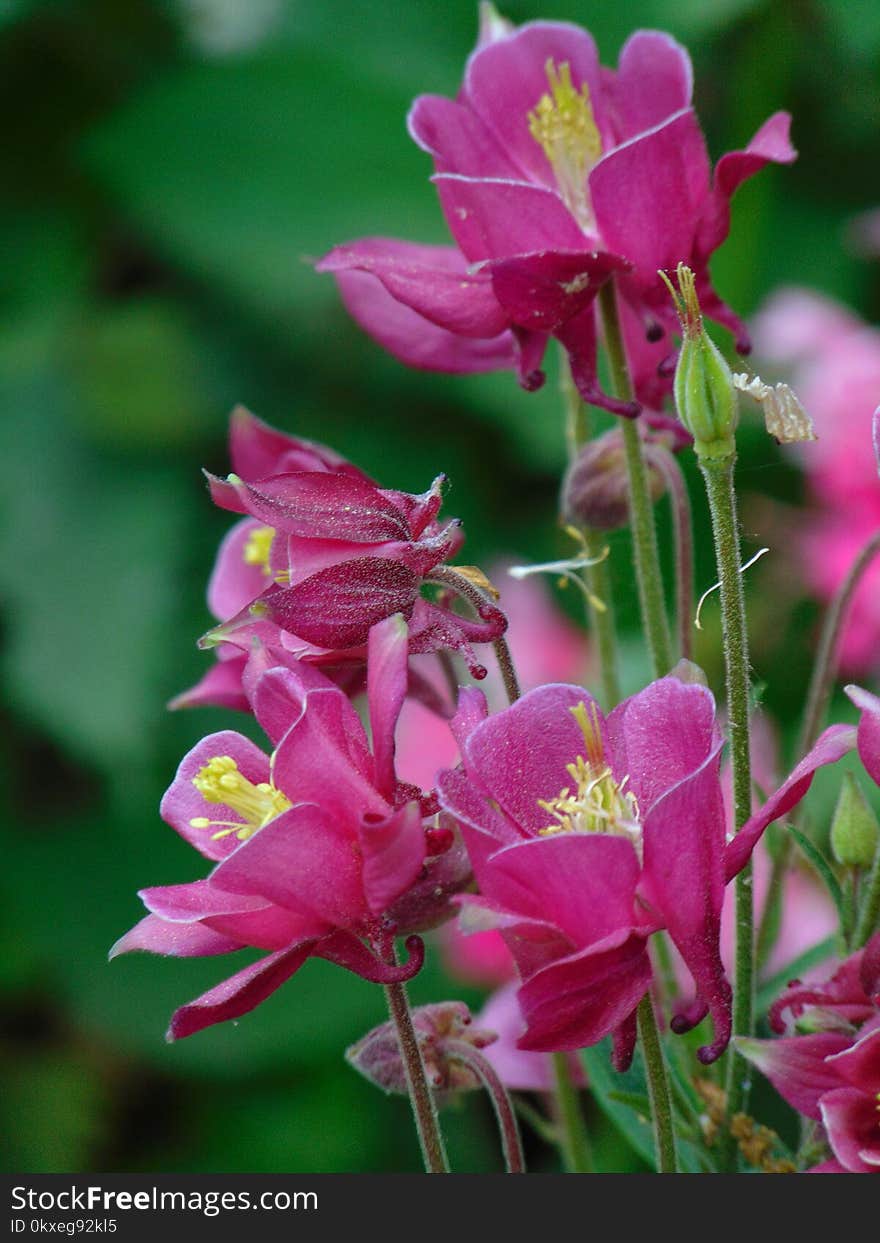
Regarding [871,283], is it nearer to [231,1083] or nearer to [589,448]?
[231,1083]

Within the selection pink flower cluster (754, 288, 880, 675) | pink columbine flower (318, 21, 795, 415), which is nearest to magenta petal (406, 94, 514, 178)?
pink columbine flower (318, 21, 795, 415)

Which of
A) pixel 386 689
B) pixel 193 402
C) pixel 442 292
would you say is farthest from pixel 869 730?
pixel 193 402

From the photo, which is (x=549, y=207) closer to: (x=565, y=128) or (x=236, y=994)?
(x=565, y=128)

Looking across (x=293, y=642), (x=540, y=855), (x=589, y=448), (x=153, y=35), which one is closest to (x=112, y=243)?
(x=153, y=35)

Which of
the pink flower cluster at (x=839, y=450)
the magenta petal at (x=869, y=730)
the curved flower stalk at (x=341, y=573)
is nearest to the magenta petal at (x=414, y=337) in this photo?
the curved flower stalk at (x=341, y=573)

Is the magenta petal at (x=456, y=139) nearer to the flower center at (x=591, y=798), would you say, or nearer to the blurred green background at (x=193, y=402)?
the flower center at (x=591, y=798)

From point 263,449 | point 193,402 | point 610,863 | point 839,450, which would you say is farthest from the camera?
point 193,402

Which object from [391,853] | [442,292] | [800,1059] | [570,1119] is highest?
[442,292]
